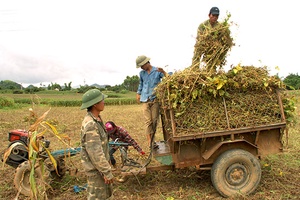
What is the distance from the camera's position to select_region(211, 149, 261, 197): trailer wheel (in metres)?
4.44

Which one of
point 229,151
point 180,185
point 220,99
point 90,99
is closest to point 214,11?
point 220,99

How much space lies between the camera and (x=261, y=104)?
4.59m

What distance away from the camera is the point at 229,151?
4.51 m

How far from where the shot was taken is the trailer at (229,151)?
441cm

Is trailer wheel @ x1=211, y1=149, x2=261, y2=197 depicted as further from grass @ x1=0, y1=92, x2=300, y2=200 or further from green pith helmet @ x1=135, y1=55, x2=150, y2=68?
green pith helmet @ x1=135, y1=55, x2=150, y2=68

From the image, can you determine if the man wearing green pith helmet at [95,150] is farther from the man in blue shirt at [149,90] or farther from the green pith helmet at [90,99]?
the man in blue shirt at [149,90]

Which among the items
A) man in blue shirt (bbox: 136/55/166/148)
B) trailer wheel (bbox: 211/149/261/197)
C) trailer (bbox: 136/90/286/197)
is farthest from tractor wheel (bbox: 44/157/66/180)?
trailer wheel (bbox: 211/149/261/197)

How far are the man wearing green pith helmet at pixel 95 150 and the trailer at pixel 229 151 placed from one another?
133 cm

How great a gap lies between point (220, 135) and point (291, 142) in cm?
448

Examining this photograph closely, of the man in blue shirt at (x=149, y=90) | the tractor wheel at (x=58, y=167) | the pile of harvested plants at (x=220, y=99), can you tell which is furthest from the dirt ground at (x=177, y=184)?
the pile of harvested plants at (x=220, y=99)

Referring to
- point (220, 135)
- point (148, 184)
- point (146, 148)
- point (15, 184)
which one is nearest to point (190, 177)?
point (148, 184)

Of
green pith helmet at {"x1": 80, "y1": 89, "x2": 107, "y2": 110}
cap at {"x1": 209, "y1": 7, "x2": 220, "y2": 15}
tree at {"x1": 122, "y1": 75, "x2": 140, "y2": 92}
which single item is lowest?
green pith helmet at {"x1": 80, "y1": 89, "x2": 107, "y2": 110}

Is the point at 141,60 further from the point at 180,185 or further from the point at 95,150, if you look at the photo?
the point at 95,150

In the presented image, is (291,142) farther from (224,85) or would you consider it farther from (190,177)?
(224,85)
